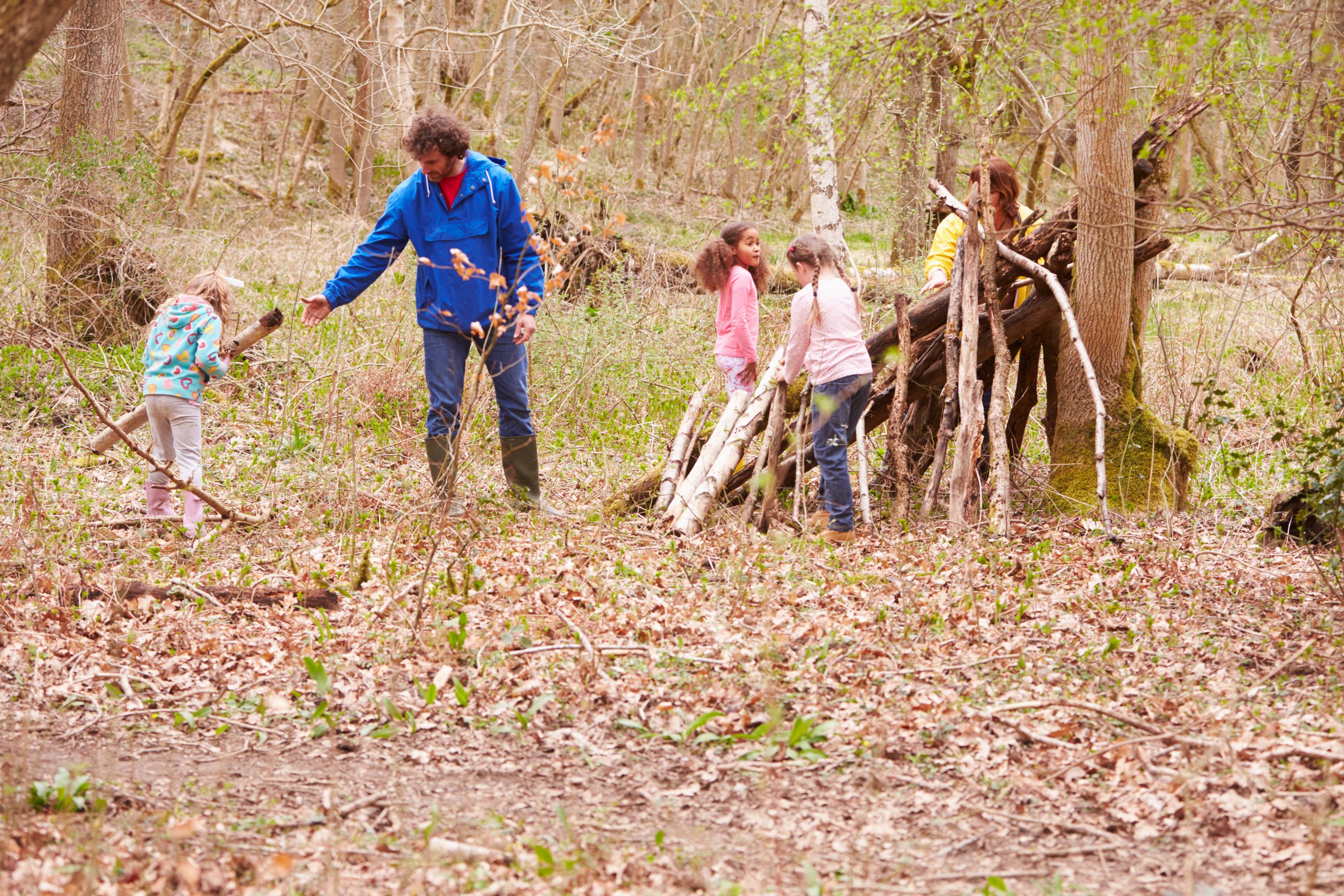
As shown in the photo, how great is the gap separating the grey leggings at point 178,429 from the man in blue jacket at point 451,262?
3.22 feet

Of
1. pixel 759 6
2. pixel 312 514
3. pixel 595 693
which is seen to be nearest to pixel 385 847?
pixel 595 693

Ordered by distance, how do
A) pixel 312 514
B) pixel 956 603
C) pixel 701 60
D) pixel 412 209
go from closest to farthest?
pixel 956 603 → pixel 412 209 → pixel 312 514 → pixel 701 60

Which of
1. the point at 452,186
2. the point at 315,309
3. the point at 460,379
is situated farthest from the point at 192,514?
the point at 452,186

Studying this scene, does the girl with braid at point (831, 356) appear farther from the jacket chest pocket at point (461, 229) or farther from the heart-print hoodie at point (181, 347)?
the heart-print hoodie at point (181, 347)

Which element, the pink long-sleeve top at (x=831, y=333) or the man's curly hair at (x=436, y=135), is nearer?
the man's curly hair at (x=436, y=135)

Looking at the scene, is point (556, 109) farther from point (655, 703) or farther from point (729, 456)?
point (655, 703)

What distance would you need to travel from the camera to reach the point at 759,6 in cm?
1822

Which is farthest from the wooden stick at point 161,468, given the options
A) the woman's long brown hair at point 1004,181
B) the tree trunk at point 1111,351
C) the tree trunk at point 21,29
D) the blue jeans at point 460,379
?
the tree trunk at point 1111,351

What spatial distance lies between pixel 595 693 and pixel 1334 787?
2.30 meters

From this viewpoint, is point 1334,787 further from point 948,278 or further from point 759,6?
point 759,6

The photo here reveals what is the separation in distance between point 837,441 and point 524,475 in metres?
1.75

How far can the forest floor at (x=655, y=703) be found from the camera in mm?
2797

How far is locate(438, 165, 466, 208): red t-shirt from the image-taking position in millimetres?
5406

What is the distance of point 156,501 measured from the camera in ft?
19.0
